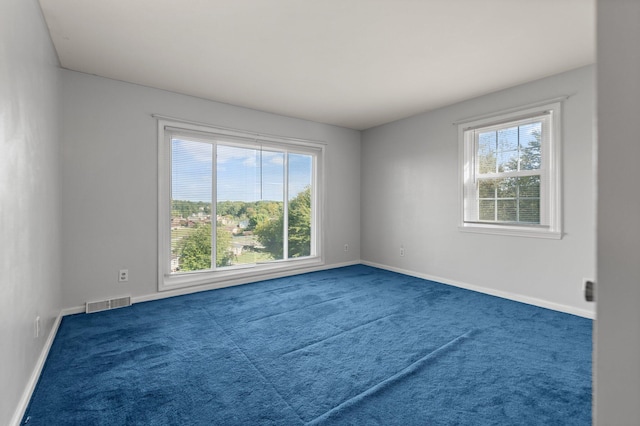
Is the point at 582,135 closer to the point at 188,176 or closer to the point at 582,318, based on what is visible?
the point at 582,318

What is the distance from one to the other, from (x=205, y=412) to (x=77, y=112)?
325cm

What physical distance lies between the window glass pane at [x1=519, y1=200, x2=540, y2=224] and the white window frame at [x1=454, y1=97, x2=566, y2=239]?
0.17 feet

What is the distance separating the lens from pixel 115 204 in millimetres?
3436

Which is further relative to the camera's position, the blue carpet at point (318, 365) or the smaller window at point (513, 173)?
the smaller window at point (513, 173)

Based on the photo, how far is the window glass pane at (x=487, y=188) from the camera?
3.92m

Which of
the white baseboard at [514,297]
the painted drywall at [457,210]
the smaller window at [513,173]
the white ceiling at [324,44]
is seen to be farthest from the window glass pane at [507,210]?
the white ceiling at [324,44]

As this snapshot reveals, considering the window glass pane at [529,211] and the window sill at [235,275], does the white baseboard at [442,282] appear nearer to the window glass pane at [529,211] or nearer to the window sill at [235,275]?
the window sill at [235,275]

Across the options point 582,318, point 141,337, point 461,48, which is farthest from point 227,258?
point 582,318

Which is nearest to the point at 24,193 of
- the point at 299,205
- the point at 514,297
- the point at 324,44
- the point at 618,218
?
the point at 324,44

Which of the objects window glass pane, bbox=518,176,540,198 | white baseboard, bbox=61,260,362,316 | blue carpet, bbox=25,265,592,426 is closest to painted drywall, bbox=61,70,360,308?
white baseboard, bbox=61,260,362,316

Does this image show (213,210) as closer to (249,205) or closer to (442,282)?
(249,205)

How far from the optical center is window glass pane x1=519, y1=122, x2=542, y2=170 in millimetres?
3510

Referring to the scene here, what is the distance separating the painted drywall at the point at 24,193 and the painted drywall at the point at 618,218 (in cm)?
205

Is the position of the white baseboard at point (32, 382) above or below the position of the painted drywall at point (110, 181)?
below
